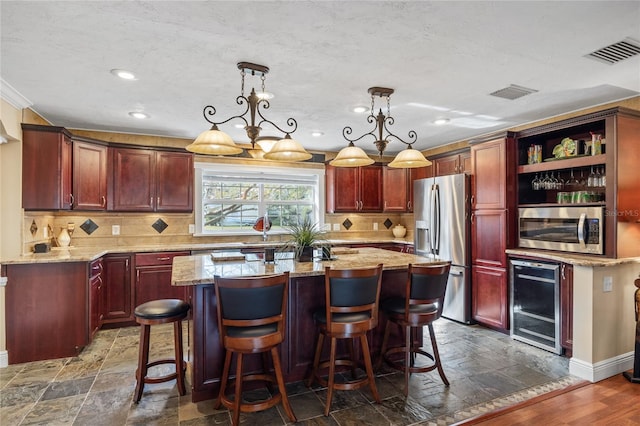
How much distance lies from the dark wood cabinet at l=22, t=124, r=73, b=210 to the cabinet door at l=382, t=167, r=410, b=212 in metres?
4.53

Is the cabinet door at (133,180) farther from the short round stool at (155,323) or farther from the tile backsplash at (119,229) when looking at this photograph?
the short round stool at (155,323)

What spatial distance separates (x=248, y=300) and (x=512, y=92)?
3.00 metres

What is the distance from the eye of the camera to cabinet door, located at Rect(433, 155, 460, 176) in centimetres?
522

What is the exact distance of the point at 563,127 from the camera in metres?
3.60

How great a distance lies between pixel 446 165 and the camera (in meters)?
5.39

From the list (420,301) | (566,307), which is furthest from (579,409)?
(420,301)

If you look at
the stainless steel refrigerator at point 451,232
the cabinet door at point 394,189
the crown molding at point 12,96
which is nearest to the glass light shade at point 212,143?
the crown molding at point 12,96

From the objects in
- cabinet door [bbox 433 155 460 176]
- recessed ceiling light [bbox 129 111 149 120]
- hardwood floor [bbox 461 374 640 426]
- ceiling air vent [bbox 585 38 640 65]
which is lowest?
hardwood floor [bbox 461 374 640 426]

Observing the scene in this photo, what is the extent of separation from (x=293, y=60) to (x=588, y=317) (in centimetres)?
319

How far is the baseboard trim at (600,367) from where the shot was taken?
9.69 ft

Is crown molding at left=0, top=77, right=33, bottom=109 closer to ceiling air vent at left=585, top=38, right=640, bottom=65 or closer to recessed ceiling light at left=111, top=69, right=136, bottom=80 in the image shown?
recessed ceiling light at left=111, top=69, right=136, bottom=80

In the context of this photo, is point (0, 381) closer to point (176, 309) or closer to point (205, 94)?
point (176, 309)

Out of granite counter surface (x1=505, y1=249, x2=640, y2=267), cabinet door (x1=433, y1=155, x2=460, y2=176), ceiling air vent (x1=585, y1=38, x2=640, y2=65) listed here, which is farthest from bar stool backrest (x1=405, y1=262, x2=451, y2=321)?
cabinet door (x1=433, y1=155, x2=460, y2=176)

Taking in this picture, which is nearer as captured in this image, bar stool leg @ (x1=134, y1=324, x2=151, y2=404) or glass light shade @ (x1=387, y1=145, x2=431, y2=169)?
bar stool leg @ (x1=134, y1=324, x2=151, y2=404)
